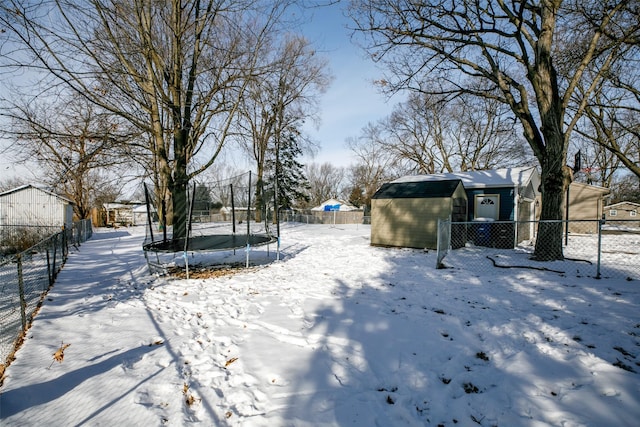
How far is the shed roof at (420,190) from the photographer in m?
11.2

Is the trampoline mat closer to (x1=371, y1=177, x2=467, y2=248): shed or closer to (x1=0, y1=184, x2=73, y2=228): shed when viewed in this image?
(x1=371, y1=177, x2=467, y2=248): shed

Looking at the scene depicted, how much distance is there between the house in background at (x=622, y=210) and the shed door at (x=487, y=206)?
3436 cm

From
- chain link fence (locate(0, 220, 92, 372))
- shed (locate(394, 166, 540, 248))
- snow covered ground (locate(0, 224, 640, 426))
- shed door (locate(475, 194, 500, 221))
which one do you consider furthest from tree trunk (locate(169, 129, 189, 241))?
shed door (locate(475, 194, 500, 221))

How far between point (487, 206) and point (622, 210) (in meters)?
37.4

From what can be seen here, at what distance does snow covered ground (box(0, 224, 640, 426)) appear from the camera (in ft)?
7.71

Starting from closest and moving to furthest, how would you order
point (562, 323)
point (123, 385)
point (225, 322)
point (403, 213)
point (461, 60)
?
point (123, 385) < point (562, 323) < point (225, 322) < point (461, 60) < point (403, 213)

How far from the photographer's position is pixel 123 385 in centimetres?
265

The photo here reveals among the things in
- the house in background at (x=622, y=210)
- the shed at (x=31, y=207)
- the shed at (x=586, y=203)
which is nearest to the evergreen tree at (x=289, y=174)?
the shed at (x=31, y=207)

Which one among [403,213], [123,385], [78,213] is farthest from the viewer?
[78,213]

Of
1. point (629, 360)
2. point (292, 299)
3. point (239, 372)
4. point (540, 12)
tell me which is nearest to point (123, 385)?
point (239, 372)

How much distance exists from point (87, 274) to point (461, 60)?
11.7 m

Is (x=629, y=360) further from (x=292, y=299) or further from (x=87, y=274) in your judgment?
(x=87, y=274)

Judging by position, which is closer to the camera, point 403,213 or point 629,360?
point 629,360

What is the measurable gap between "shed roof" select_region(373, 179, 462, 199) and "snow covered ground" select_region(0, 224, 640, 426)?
18.5 ft
